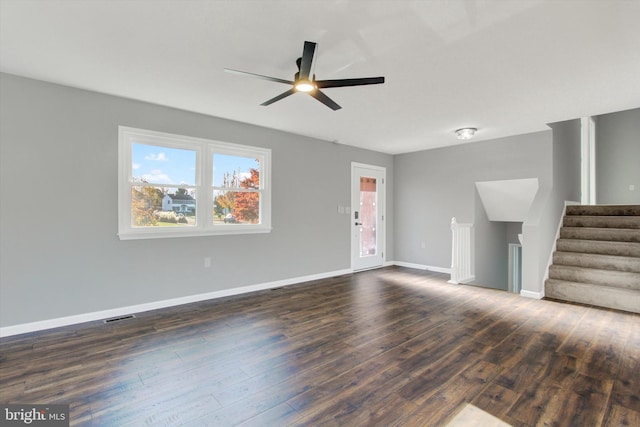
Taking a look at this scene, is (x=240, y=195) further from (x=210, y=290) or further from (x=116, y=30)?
(x=116, y=30)

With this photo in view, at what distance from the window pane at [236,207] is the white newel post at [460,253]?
335 cm

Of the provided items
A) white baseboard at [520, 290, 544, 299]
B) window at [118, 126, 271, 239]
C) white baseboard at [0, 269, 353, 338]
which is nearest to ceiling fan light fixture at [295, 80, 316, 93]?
window at [118, 126, 271, 239]

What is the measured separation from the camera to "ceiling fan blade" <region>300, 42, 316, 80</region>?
6.80 ft

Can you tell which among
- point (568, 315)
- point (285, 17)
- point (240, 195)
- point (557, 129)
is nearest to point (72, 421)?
point (285, 17)

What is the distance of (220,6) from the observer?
1.97 metres

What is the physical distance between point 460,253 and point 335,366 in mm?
3794

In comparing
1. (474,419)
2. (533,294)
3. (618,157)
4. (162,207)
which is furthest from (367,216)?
(618,157)

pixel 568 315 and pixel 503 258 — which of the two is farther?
pixel 503 258

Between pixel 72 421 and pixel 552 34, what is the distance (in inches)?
160

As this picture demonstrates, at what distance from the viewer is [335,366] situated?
2389mm

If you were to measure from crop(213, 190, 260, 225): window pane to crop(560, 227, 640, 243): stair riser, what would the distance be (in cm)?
510

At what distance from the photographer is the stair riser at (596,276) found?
3.90 metres

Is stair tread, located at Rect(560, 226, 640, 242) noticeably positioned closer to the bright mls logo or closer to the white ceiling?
the white ceiling

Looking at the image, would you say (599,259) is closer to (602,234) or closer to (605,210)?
(602,234)
